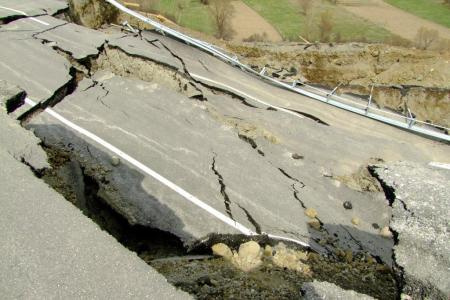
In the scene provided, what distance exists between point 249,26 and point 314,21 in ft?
10.8

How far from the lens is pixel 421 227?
557 centimetres

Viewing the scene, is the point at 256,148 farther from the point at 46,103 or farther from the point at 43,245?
the point at 43,245

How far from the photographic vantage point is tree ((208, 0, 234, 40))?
1883 centimetres

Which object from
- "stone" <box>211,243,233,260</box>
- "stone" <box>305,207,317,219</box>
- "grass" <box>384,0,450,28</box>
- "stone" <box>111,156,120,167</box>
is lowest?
"stone" <box>305,207,317,219</box>

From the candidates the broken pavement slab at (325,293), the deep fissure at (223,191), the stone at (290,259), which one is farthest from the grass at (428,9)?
the broken pavement slab at (325,293)

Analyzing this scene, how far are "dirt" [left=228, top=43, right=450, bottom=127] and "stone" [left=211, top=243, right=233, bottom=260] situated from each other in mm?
8020

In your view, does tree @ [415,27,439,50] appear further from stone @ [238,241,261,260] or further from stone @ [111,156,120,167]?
stone @ [111,156,120,167]

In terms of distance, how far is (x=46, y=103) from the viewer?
26.2 ft

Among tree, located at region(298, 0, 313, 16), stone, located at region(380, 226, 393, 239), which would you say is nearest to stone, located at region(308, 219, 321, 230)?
stone, located at region(380, 226, 393, 239)

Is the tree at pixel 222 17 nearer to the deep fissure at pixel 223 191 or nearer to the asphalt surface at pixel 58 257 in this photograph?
the deep fissure at pixel 223 191

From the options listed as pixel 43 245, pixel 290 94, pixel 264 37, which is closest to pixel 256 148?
pixel 290 94

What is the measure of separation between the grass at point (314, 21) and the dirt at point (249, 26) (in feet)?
1.17

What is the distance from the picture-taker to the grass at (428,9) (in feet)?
74.1

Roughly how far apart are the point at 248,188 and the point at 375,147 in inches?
158
